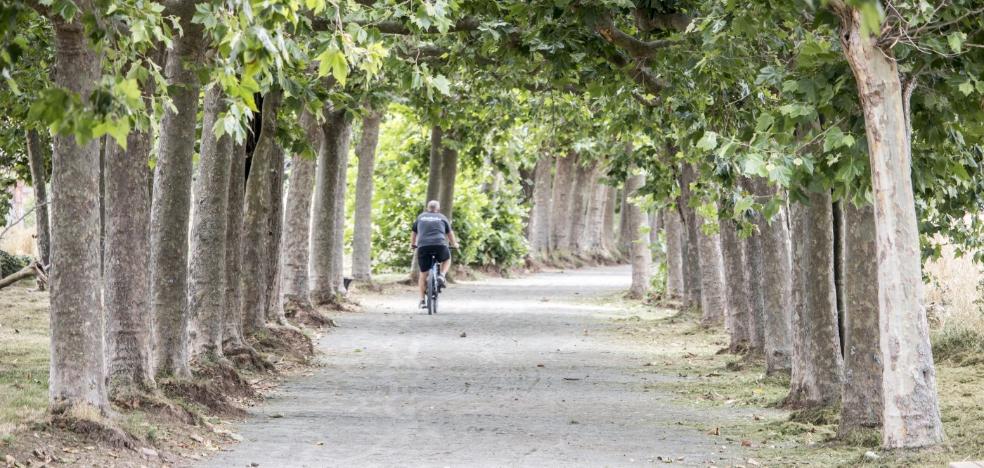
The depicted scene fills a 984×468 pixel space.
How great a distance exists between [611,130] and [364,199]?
1526 centimetres

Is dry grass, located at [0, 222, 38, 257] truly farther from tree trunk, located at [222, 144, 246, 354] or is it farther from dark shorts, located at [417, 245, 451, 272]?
tree trunk, located at [222, 144, 246, 354]

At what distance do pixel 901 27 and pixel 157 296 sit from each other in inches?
270

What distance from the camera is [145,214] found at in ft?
34.6

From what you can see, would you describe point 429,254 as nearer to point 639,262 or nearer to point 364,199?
point 364,199

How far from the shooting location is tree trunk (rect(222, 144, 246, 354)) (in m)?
14.9

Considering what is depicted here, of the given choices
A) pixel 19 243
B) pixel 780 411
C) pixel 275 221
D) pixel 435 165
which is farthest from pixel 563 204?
pixel 780 411

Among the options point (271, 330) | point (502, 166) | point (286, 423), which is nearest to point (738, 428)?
point (286, 423)

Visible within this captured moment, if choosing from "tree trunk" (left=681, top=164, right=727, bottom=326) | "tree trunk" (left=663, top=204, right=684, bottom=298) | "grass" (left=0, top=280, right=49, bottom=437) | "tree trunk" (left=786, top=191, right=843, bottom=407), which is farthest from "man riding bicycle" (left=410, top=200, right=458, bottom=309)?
"tree trunk" (left=786, top=191, right=843, bottom=407)

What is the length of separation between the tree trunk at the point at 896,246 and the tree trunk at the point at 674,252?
1665cm

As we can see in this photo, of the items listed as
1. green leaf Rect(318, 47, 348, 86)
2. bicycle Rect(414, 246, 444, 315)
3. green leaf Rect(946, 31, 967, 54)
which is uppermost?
green leaf Rect(946, 31, 967, 54)

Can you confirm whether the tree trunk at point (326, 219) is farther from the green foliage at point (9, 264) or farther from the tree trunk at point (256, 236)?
the tree trunk at point (256, 236)

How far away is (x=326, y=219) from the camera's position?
83.1 ft

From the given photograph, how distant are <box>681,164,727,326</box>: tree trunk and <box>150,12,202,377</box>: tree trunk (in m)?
11.2

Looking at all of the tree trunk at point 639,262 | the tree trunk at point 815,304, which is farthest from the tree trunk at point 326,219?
the tree trunk at point 815,304
